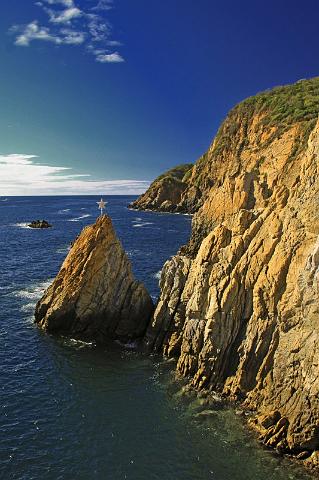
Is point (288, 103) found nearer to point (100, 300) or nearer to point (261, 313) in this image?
point (100, 300)

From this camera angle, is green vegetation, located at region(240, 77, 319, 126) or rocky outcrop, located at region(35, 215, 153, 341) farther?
green vegetation, located at region(240, 77, 319, 126)

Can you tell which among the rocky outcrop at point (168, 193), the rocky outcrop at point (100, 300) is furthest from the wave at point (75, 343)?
the rocky outcrop at point (168, 193)

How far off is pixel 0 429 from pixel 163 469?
11.4 metres

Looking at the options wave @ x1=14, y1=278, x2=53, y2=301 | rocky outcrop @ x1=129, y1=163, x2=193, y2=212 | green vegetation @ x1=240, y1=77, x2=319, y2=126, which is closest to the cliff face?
wave @ x1=14, y1=278, x2=53, y2=301

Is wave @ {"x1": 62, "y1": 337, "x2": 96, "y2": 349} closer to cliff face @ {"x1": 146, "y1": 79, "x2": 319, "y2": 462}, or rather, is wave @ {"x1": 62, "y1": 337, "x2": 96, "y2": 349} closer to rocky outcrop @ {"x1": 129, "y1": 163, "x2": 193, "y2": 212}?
cliff face @ {"x1": 146, "y1": 79, "x2": 319, "y2": 462}

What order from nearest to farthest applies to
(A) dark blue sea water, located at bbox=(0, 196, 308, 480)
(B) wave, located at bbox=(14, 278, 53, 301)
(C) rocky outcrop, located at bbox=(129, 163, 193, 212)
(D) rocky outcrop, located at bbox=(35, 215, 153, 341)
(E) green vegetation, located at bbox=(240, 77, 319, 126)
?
(A) dark blue sea water, located at bbox=(0, 196, 308, 480), (D) rocky outcrop, located at bbox=(35, 215, 153, 341), (B) wave, located at bbox=(14, 278, 53, 301), (E) green vegetation, located at bbox=(240, 77, 319, 126), (C) rocky outcrop, located at bbox=(129, 163, 193, 212)

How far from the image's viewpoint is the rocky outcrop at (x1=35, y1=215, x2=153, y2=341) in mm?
42281

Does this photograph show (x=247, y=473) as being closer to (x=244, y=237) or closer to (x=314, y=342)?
(x=314, y=342)

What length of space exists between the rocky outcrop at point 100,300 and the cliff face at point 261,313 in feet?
9.12

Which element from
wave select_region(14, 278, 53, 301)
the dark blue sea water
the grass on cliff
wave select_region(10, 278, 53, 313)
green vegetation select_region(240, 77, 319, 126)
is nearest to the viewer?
the dark blue sea water

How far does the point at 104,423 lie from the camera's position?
28.8 metres

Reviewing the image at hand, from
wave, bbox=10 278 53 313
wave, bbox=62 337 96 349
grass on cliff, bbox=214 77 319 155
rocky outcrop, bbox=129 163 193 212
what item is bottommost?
wave, bbox=62 337 96 349

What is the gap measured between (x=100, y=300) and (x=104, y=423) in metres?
15.2

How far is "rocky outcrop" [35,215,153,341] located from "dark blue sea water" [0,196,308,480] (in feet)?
6.82
